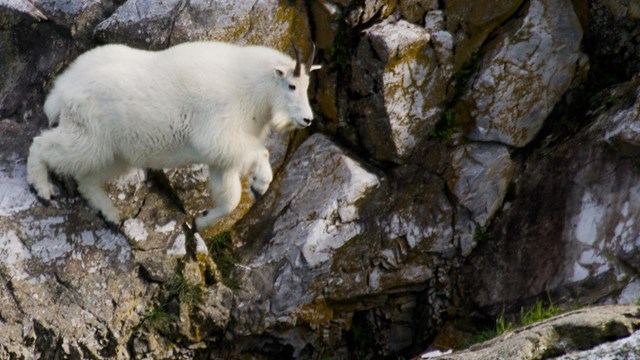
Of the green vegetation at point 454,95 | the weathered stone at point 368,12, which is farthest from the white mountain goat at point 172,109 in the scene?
the green vegetation at point 454,95

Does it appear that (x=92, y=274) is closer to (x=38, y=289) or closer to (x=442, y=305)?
(x=38, y=289)

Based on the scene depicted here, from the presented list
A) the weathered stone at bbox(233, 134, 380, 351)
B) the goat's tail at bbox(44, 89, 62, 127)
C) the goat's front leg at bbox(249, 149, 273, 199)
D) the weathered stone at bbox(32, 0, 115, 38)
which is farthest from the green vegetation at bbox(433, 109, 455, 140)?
the goat's tail at bbox(44, 89, 62, 127)

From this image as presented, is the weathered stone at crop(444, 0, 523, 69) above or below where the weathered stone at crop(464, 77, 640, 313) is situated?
above

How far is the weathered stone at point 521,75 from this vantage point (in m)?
9.74

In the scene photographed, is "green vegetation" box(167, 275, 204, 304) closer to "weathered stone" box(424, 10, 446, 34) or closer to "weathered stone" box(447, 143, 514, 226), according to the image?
"weathered stone" box(447, 143, 514, 226)

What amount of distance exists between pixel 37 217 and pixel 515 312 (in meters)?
4.61

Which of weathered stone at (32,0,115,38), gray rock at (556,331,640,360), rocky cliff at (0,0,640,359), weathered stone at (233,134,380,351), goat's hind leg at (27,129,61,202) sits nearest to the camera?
gray rock at (556,331,640,360)

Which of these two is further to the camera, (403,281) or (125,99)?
(403,281)

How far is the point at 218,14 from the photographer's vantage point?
973 centimetres

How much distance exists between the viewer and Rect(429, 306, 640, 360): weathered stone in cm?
677

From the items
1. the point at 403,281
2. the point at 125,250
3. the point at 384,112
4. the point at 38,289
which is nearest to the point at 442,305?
the point at 403,281

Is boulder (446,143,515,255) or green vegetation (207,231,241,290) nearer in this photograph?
green vegetation (207,231,241,290)

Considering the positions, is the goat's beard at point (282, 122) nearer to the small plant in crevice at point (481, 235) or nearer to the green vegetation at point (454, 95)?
the green vegetation at point (454, 95)

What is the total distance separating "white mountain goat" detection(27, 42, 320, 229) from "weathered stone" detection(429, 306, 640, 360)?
272 centimetres
